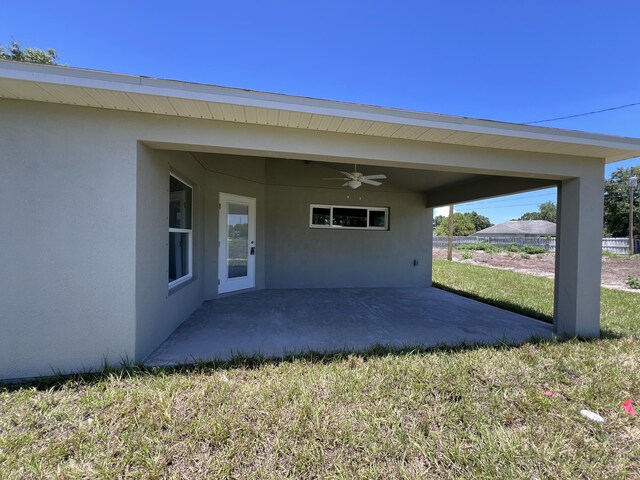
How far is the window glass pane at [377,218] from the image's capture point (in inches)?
319

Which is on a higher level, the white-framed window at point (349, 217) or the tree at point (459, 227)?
the tree at point (459, 227)

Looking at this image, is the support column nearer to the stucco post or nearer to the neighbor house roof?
the stucco post

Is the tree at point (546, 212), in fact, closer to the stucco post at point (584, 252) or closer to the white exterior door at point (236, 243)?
the stucco post at point (584, 252)

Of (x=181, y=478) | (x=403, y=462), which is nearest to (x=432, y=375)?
(x=403, y=462)

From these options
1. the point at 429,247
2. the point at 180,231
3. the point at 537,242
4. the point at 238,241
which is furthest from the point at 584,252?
the point at 537,242

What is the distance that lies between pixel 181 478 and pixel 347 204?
22.5 feet

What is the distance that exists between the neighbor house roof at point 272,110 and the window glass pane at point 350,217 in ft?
14.7

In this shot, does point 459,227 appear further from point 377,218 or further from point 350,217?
point 350,217

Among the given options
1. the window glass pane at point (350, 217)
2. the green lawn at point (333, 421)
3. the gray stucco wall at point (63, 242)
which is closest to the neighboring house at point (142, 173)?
the gray stucco wall at point (63, 242)

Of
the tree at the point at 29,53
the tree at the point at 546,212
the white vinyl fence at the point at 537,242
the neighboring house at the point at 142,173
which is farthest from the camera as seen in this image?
the tree at the point at 546,212

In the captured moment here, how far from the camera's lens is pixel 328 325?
4.51 meters

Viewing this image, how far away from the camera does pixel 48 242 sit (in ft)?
8.98

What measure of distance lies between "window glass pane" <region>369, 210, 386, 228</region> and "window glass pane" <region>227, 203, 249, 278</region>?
138 inches

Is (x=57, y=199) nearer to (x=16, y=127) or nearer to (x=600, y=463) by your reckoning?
(x=16, y=127)
